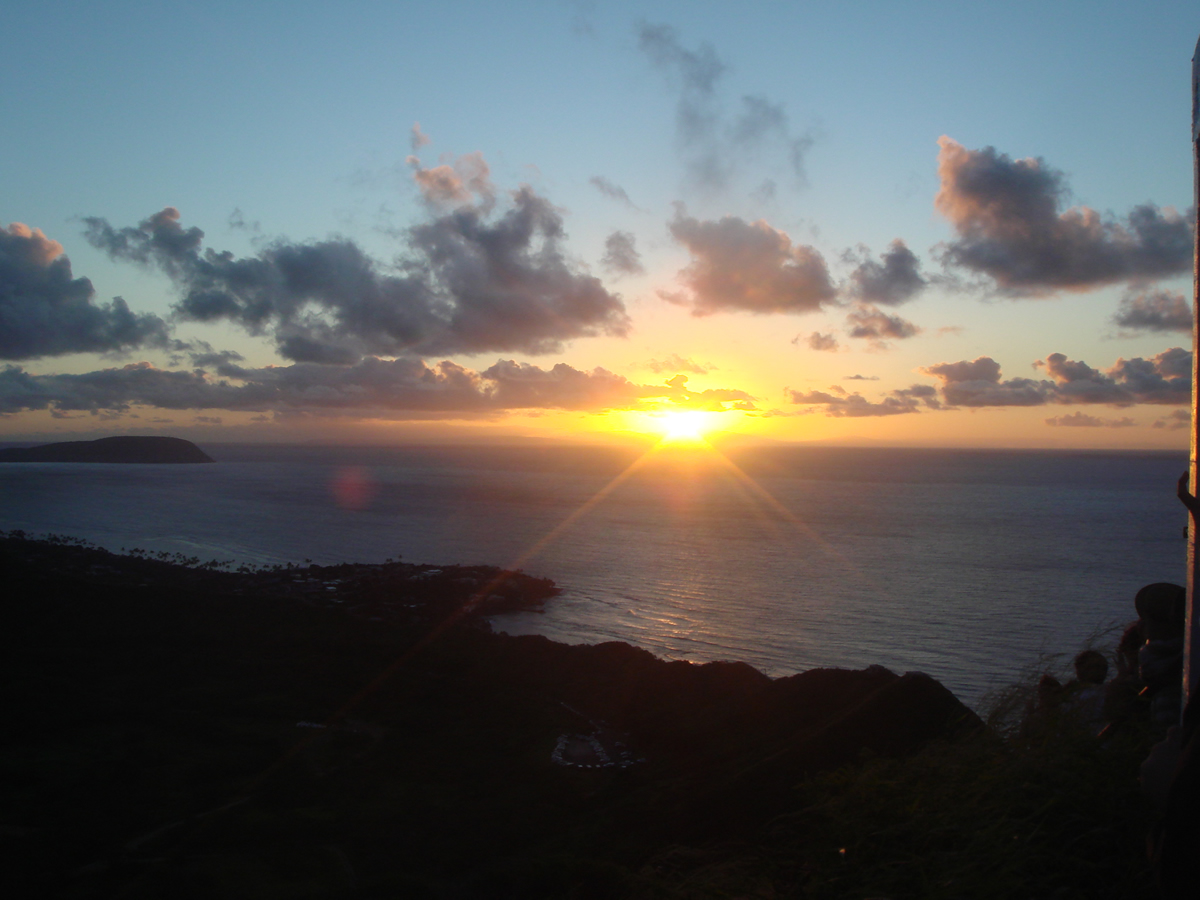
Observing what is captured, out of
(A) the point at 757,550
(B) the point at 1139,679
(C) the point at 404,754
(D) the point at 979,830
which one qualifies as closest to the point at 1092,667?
(B) the point at 1139,679

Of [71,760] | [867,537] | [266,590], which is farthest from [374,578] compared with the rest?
[867,537]

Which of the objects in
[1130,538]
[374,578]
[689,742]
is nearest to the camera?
[689,742]

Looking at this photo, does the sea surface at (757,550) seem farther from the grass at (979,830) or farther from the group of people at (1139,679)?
the grass at (979,830)

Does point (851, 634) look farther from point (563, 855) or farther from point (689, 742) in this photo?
point (563, 855)

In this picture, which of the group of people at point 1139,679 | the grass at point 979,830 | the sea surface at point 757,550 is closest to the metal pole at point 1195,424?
the grass at point 979,830

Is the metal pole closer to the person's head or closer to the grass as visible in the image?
the grass

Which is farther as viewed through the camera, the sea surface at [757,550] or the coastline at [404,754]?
the sea surface at [757,550]

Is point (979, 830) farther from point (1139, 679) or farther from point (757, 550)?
point (757, 550)


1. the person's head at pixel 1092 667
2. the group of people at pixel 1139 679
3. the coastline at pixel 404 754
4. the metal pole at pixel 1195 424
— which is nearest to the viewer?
the metal pole at pixel 1195 424
